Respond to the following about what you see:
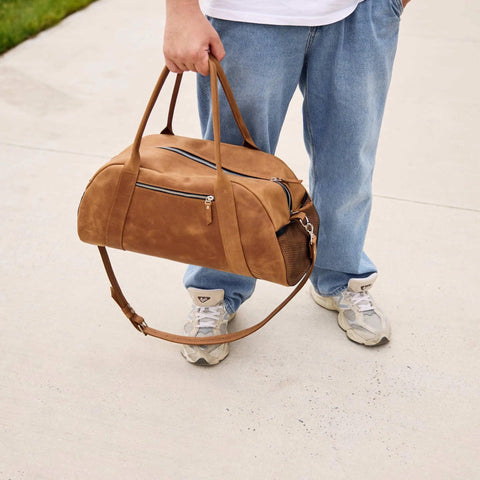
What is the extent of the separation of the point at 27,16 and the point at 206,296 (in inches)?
120

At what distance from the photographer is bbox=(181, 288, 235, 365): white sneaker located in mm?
1549

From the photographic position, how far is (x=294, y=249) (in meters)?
1.20

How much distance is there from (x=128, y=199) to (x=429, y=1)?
13.7 feet

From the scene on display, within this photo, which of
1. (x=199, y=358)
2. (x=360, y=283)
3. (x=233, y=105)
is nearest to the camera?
(x=233, y=105)

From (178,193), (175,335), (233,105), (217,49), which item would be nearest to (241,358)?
(175,335)

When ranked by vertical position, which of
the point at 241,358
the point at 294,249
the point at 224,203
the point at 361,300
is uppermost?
the point at 224,203

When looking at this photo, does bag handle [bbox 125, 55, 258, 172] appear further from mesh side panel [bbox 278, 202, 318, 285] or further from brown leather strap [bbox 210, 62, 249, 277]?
mesh side panel [bbox 278, 202, 318, 285]

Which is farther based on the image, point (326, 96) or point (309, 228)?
point (326, 96)

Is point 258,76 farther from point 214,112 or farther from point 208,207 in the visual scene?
point 208,207

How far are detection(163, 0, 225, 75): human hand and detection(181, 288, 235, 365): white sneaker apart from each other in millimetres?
657

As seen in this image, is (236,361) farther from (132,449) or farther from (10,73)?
(10,73)

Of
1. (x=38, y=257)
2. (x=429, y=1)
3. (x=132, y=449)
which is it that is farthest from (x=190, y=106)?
(x=429, y=1)

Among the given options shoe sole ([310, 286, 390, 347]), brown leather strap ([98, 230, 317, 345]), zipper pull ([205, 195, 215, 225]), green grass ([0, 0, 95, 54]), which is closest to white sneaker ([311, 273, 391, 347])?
shoe sole ([310, 286, 390, 347])

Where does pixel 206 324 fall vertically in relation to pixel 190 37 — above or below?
below
